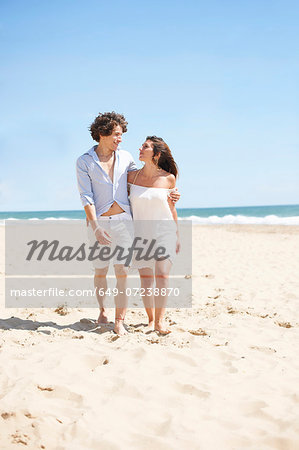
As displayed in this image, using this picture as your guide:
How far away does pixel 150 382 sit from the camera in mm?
2789

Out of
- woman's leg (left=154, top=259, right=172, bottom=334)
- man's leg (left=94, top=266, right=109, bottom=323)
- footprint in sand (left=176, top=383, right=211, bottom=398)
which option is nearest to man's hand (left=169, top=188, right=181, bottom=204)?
woman's leg (left=154, top=259, right=172, bottom=334)

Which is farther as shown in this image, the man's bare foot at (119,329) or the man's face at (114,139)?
the man's face at (114,139)

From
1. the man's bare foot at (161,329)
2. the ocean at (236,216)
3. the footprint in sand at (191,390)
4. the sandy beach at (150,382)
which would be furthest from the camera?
the ocean at (236,216)

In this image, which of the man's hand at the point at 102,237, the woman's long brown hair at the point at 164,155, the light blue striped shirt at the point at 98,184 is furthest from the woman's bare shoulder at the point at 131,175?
the man's hand at the point at 102,237

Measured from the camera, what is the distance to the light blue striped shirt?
13.2ft

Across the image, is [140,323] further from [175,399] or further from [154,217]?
[175,399]

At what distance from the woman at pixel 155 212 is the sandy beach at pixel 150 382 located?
1.38ft

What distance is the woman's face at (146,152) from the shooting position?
13.9 feet

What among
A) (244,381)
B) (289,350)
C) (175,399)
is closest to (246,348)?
(289,350)

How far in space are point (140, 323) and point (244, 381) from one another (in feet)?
6.05

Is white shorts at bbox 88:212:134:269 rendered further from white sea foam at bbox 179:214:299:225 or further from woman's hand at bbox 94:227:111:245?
white sea foam at bbox 179:214:299:225

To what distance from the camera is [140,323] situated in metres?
4.57

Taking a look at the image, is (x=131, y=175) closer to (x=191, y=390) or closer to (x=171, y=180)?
(x=171, y=180)

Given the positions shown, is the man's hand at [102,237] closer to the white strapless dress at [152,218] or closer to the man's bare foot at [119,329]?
the white strapless dress at [152,218]
